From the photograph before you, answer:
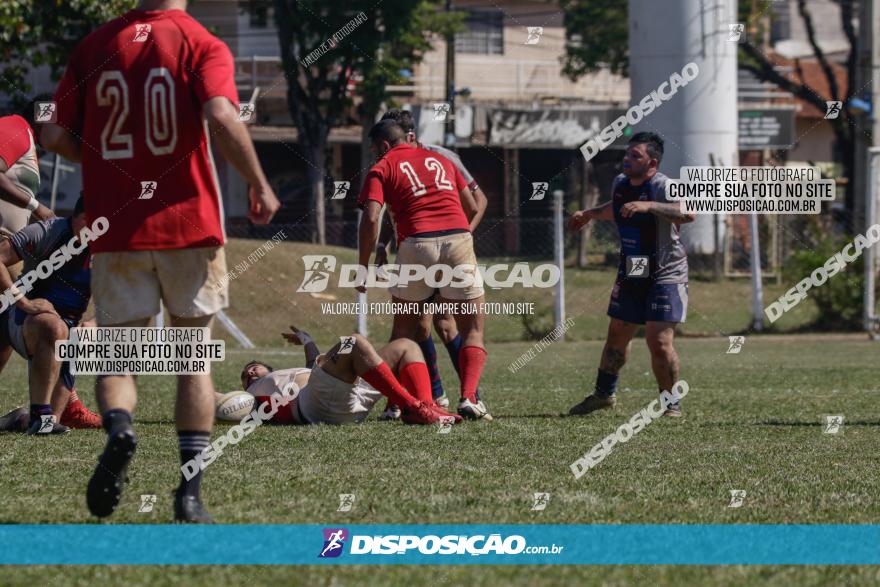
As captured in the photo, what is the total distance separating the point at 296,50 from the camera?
110ft

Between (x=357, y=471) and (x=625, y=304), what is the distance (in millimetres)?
3681

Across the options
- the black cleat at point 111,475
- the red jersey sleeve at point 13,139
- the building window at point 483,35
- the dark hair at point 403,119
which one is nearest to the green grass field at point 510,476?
the black cleat at point 111,475

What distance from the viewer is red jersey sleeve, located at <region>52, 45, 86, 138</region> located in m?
5.38

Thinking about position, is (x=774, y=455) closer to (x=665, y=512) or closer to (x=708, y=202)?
(x=665, y=512)

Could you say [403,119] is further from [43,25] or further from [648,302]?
[43,25]

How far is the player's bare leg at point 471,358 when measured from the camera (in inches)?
361

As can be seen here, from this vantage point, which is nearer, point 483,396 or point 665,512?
point 665,512

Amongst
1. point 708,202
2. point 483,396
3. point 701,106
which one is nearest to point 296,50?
point 701,106

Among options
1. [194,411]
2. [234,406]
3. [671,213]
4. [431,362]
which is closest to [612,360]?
[671,213]

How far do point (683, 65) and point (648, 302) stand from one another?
51.9ft

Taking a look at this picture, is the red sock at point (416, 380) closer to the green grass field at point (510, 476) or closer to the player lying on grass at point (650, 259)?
the green grass field at point (510, 476)

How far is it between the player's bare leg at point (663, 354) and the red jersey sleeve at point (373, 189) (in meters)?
2.07

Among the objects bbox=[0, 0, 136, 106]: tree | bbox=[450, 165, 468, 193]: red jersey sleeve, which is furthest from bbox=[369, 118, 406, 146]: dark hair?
bbox=[0, 0, 136, 106]: tree

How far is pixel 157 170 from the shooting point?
5.24m
